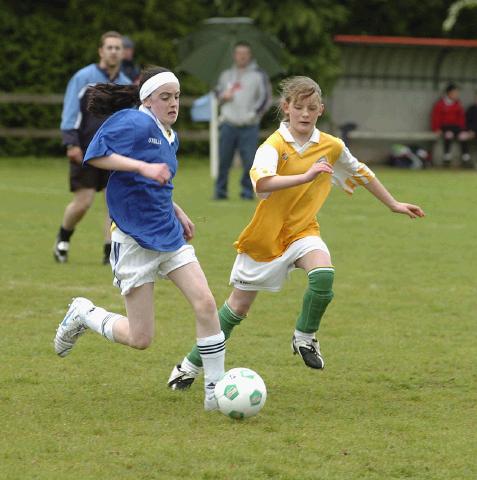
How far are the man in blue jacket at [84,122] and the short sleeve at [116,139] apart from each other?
4671 mm

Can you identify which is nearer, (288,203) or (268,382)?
(268,382)

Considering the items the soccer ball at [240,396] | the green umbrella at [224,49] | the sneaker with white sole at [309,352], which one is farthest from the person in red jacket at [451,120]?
the soccer ball at [240,396]

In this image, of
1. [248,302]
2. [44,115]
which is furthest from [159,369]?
[44,115]

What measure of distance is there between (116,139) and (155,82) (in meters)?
0.37

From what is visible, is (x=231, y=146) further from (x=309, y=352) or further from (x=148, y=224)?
(x=148, y=224)

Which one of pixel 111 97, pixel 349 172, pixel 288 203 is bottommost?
pixel 288 203

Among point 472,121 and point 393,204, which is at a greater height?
point 393,204

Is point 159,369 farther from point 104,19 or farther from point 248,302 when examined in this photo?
point 104,19

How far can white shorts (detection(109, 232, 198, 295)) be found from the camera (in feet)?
18.8

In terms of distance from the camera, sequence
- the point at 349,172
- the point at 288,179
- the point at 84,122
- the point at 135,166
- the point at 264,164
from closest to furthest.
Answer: the point at 135,166 < the point at 288,179 < the point at 264,164 < the point at 349,172 < the point at 84,122

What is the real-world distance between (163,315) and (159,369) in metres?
1.70

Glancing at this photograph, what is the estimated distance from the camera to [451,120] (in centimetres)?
2566

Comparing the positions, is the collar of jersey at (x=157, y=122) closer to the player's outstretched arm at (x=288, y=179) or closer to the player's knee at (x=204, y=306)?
the player's outstretched arm at (x=288, y=179)

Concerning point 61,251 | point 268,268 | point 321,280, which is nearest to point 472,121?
point 61,251
